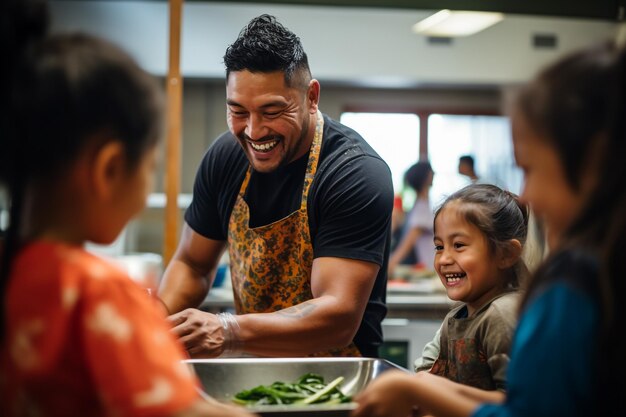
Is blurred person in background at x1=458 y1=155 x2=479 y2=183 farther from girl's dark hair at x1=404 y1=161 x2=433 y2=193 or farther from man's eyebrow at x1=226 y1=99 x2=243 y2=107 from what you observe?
man's eyebrow at x1=226 y1=99 x2=243 y2=107

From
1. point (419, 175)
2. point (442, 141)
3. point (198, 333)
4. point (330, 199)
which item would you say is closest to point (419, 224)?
point (419, 175)

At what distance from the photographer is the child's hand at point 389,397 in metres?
1.10

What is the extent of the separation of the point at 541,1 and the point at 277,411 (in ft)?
7.16

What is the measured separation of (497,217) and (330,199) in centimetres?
46

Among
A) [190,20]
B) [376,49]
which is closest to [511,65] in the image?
[376,49]

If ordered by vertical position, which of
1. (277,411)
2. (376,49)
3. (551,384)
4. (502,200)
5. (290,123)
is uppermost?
(376,49)

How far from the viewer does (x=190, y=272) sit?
7.50 feet

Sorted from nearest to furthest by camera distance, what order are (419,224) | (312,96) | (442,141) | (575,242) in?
(575,242) → (312,96) → (419,224) → (442,141)

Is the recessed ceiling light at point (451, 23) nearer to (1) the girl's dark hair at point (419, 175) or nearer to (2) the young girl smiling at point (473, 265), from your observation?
(1) the girl's dark hair at point (419, 175)

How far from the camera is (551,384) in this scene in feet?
2.94

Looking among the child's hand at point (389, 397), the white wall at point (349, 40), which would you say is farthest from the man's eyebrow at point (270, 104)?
the white wall at point (349, 40)

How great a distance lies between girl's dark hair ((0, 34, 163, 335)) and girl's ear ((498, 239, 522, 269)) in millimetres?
1003

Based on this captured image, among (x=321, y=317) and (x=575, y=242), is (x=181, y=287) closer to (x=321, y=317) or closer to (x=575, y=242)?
(x=321, y=317)

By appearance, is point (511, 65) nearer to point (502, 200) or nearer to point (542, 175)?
point (502, 200)
